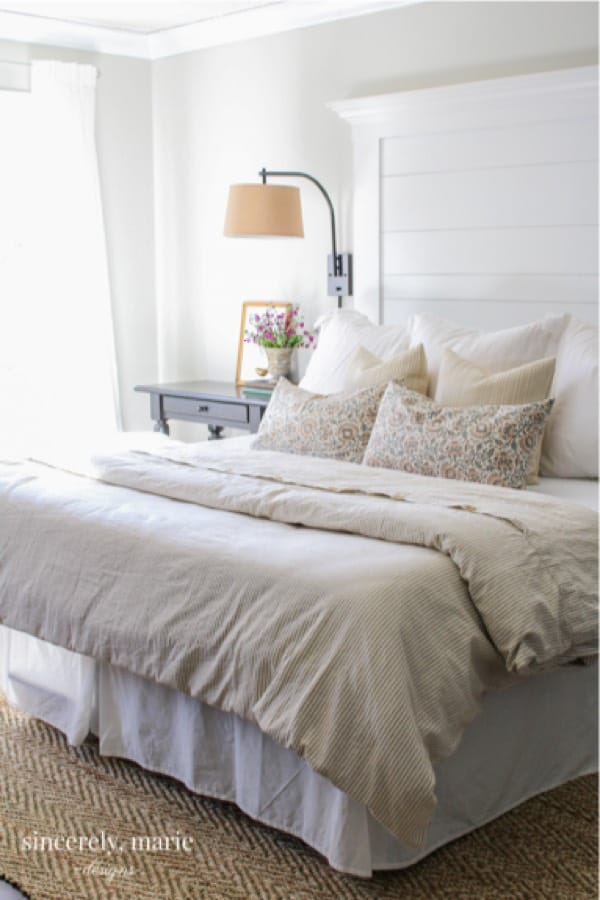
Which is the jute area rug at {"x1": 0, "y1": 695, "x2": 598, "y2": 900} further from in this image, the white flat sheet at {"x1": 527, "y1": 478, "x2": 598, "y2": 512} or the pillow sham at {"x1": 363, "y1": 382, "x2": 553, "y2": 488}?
the pillow sham at {"x1": 363, "y1": 382, "x2": 553, "y2": 488}

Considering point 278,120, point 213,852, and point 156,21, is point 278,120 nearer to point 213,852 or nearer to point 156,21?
point 156,21

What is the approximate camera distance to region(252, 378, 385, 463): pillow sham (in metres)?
3.53

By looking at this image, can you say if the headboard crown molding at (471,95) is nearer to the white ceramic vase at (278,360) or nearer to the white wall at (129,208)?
the white ceramic vase at (278,360)

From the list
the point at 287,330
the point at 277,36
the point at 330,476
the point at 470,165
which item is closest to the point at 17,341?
the point at 287,330

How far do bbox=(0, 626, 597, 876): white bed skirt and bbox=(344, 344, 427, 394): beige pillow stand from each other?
44.6 inches

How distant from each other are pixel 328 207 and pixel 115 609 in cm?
266

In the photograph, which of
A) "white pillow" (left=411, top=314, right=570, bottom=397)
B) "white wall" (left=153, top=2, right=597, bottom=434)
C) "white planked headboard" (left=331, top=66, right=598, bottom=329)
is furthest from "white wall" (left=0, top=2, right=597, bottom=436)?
"white pillow" (left=411, top=314, right=570, bottom=397)

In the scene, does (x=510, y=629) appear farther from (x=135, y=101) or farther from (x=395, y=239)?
(x=135, y=101)

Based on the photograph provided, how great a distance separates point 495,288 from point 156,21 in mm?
2182

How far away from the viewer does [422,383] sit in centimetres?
366

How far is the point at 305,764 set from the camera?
8.17ft

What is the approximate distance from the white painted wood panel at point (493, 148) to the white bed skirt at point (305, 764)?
78.0 inches

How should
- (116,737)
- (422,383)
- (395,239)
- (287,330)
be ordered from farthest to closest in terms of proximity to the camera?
(287,330), (395,239), (422,383), (116,737)

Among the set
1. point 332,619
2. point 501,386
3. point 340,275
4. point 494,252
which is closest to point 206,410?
point 340,275
